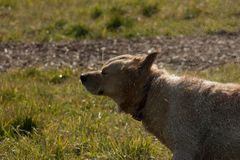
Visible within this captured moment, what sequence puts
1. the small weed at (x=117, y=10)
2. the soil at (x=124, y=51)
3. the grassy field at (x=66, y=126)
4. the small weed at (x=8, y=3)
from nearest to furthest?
the grassy field at (x=66, y=126) < the soil at (x=124, y=51) < the small weed at (x=117, y=10) < the small weed at (x=8, y=3)

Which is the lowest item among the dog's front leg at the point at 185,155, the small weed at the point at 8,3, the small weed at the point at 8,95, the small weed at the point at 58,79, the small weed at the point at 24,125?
the small weed at the point at 8,3

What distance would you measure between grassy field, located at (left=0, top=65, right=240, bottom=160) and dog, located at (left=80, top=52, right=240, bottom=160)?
31.9 inches

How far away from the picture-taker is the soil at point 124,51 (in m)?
12.9

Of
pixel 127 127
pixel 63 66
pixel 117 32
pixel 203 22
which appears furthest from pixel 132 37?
pixel 127 127

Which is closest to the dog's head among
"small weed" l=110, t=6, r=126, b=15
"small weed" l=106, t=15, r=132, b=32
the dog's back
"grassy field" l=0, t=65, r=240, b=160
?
the dog's back

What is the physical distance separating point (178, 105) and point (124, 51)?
7.85 metres

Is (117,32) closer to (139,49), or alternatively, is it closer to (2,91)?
(139,49)

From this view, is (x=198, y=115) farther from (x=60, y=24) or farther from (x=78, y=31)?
(x=60, y=24)

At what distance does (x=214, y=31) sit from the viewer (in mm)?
15133

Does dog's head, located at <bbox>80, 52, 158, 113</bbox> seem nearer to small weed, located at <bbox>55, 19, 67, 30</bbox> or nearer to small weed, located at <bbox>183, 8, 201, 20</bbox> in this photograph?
small weed, located at <bbox>55, 19, 67, 30</bbox>

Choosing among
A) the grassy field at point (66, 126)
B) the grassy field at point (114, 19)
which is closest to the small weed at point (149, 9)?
the grassy field at point (114, 19)

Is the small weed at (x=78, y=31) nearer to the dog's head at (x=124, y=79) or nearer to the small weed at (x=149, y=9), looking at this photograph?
the small weed at (x=149, y=9)

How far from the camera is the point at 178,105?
6.16 m

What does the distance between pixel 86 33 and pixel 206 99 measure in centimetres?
962
